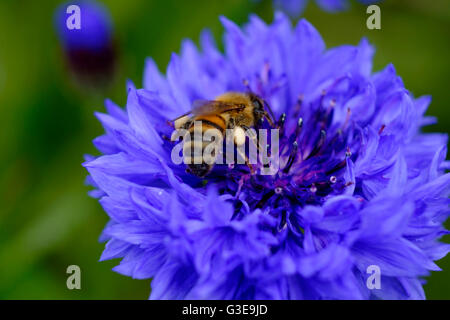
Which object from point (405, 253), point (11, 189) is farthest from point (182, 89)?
point (11, 189)

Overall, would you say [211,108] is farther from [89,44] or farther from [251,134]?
[89,44]

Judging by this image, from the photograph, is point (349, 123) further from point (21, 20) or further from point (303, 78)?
point (21, 20)

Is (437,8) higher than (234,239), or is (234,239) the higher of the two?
(437,8)

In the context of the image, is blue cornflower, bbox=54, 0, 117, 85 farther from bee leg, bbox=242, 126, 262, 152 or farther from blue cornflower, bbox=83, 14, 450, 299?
bee leg, bbox=242, 126, 262, 152

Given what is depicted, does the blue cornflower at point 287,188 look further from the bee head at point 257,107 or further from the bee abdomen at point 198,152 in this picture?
the bee head at point 257,107

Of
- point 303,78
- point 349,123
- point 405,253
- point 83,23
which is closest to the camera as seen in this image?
point 405,253

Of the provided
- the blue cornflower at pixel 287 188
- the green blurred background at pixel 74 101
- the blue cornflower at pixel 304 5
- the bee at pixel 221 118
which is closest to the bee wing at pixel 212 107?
the bee at pixel 221 118
